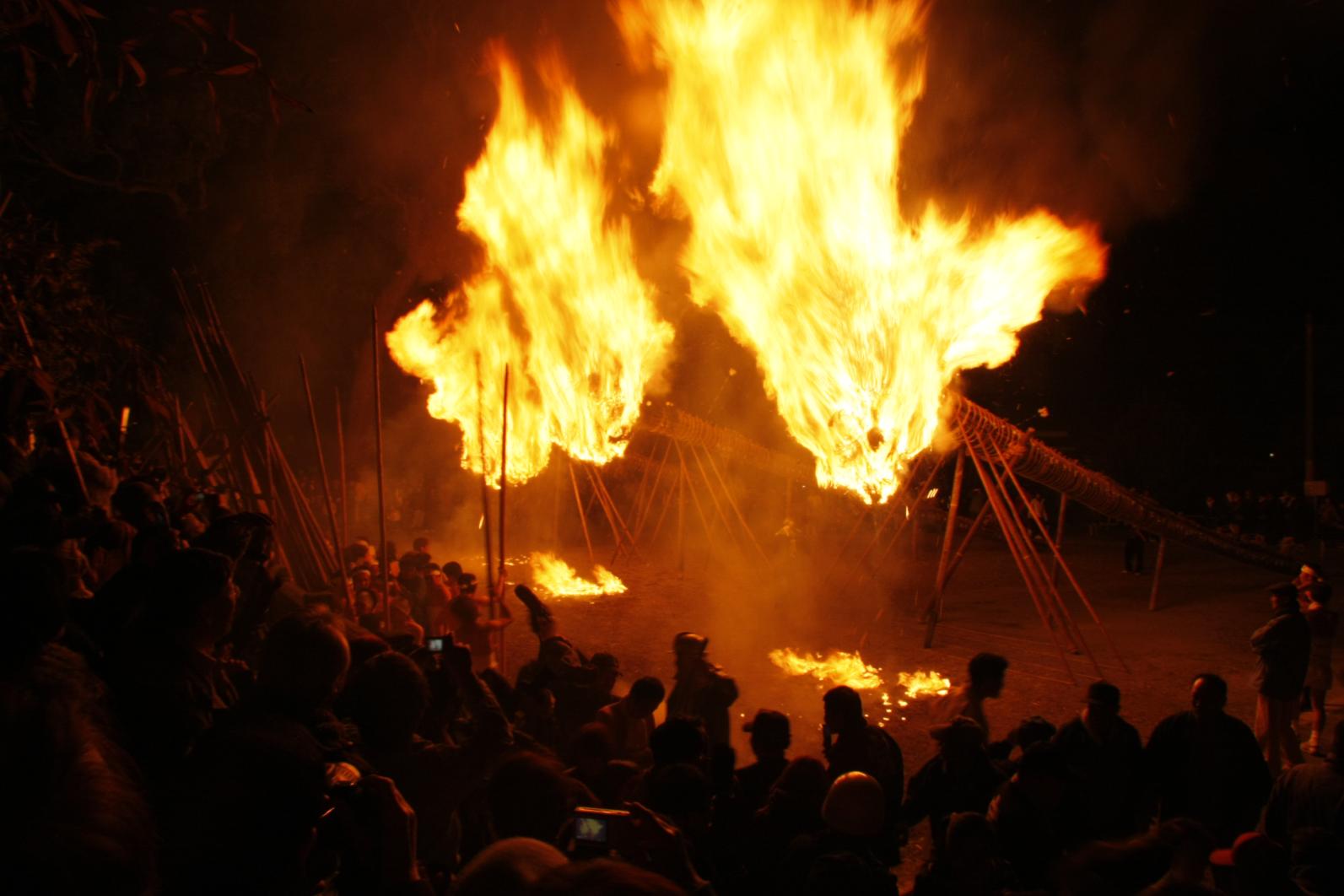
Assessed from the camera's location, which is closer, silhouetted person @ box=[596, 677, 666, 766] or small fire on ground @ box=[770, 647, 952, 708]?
silhouetted person @ box=[596, 677, 666, 766]

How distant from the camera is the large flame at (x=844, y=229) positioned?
10.1 meters

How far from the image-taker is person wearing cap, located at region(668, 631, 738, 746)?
15.8ft

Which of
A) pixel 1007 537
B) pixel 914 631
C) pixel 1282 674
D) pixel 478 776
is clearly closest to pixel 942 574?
pixel 1007 537

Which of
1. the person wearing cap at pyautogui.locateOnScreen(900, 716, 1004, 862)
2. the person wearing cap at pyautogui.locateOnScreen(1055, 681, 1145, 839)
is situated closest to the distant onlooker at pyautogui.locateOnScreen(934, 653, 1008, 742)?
the person wearing cap at pyautogui.locateOnScreen(1055, 681, 1145, 839)

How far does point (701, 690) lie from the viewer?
16.2ft

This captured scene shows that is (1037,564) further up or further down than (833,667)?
further up

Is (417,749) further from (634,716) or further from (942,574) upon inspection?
(942,574)

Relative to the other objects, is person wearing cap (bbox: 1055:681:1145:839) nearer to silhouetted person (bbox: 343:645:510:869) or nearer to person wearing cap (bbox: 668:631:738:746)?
person wearing cap (bbox: 668:631:738:746)

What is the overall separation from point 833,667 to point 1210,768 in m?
5.57

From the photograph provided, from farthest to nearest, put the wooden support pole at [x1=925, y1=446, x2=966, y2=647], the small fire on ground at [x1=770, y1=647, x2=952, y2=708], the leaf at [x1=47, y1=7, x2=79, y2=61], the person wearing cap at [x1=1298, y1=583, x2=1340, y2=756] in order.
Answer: the wooden support pole at [x1=925, y1=446, x2=966, y2=647] < the small fire on ground at [x1=770, y1=647, x2=952, y2=708] < the person wearing cap at [x1=1298, y1=583, x2=1340, y2=756] < the leaf at [x1=47, y1=7, x2=79, y2=61]

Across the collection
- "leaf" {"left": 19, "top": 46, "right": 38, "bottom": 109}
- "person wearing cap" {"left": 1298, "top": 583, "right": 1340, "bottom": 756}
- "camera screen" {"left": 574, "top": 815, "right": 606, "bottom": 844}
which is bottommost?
"camera screen" {"left": 574, "top": 815, "right": 606, "bottom": 844}

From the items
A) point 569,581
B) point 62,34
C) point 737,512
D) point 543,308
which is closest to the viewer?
point 62,34

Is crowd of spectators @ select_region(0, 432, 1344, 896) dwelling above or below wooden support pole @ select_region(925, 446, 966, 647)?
below

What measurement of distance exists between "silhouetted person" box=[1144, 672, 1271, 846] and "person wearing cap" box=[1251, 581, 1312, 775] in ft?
10.1
